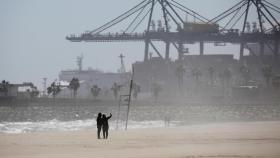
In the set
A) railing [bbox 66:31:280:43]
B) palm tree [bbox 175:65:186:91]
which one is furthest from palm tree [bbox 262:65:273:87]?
palm tree [bbox 175:65:186:91]

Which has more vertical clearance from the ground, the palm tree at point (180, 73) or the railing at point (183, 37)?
the railing at point (183, 37)

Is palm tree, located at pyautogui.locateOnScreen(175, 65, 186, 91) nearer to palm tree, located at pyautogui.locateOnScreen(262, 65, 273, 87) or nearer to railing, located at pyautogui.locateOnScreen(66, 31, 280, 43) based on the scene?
railing, located at pyautogui.locateOnScreen(66, 31, 280, 43)

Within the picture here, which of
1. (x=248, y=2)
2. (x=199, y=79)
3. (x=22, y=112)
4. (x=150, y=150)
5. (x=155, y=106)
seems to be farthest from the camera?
(x=199, y=79)

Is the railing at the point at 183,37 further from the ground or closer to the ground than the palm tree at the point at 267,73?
further from the ground

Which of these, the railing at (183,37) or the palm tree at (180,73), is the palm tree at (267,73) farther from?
the palm tree at (180,73)

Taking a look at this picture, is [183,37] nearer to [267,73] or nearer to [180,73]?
[180,73]

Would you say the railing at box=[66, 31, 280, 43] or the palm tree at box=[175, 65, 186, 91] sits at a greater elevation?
the railing at box=[66, 31, 280, 43]

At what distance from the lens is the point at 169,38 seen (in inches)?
5017

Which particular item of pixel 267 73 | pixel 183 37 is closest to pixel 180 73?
pixel 183 37

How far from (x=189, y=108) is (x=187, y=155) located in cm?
8494

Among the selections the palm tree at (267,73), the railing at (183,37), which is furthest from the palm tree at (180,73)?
the palm tree at (267,73)

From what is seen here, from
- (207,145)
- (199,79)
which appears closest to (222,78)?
(199,79)

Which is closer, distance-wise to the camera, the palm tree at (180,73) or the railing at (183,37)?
the railing at (183,37)

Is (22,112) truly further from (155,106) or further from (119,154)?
(119,154)
